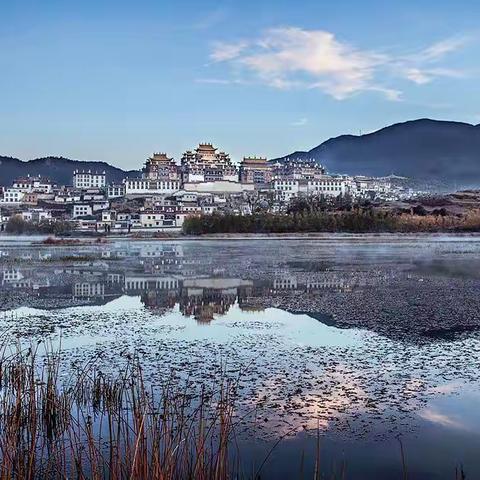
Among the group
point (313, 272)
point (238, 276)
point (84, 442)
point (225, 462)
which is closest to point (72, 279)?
point (238, 276)

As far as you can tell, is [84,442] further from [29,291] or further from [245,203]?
[245,203]

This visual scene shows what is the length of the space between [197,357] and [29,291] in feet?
31.9

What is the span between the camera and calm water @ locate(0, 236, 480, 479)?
239 inches

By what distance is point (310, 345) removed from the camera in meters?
10.2

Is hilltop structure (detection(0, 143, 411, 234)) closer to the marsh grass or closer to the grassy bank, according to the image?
the grassy bank

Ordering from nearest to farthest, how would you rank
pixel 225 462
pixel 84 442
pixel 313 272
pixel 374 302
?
pixel 225 462 → pixel 84 442 → pixel 374 302 → pixel 313 272

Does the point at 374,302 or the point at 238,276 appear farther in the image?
the point at 238,276

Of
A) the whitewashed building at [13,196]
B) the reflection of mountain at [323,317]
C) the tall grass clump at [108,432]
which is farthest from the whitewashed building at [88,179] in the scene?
the tall grass clump at [108,432]

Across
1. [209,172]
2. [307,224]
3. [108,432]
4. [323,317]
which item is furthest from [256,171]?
[108,432]

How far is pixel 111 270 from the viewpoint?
A: 82.5ft

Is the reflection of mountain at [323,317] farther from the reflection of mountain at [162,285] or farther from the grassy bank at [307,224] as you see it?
the grassy bank at [307,224]

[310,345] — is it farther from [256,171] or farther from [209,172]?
[256,171]

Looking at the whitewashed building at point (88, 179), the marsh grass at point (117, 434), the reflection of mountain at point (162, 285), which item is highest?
the whitewashed building at point (88, 179)

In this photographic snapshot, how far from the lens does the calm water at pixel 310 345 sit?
6059 mm
